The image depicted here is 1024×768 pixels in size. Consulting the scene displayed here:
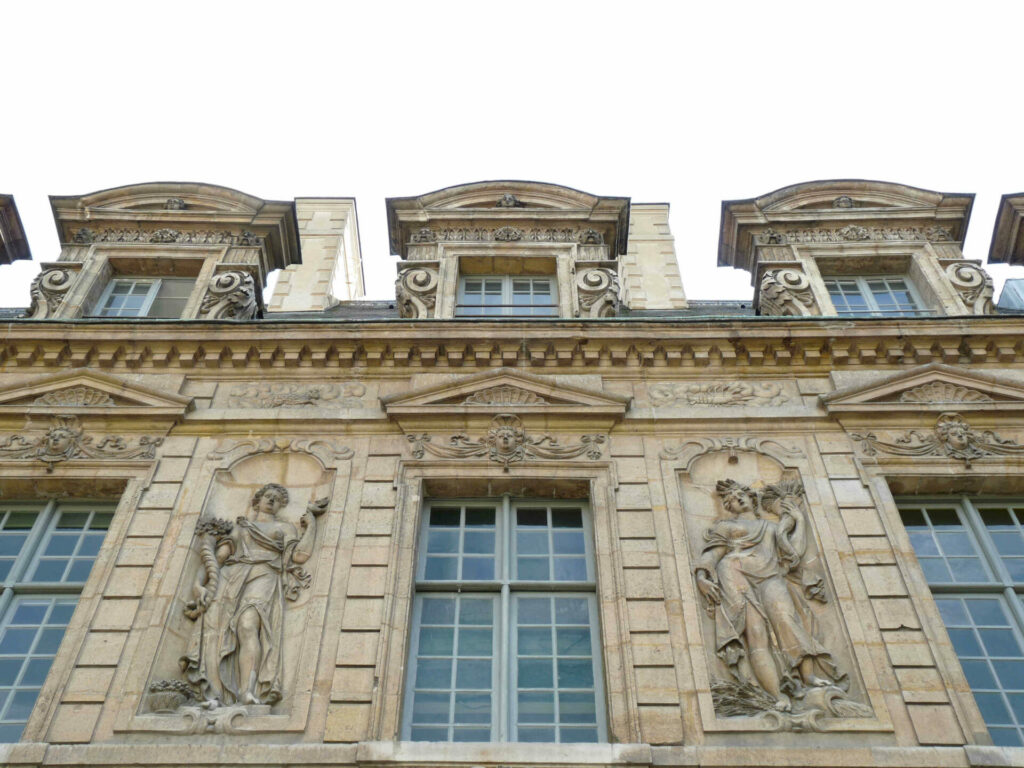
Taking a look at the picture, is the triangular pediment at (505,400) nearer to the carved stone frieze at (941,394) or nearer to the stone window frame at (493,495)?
the stone window frame at (493,495)

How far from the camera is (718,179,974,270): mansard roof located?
1220cm

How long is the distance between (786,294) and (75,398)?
7.83 meters

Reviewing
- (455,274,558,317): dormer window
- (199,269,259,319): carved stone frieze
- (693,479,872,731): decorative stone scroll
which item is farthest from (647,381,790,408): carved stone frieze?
(199,269,259,319): carved stone frieze

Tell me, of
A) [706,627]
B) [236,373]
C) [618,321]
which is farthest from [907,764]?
[236,373]

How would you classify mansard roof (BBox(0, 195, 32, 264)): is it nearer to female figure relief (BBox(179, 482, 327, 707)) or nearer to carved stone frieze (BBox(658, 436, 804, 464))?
female figure relief (BBox(179, 482, 327, 707))

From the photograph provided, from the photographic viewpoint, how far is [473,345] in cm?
984

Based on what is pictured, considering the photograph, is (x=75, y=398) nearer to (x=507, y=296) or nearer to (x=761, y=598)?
(x=507, y=296)

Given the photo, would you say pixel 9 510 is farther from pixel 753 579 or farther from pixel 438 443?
pixel 753 579

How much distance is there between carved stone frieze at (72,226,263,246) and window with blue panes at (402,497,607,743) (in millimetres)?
5320

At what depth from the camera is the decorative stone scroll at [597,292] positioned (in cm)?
1095

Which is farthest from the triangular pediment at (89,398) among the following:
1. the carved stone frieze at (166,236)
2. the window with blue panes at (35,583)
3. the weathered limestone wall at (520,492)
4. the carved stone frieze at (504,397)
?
the carved stone frieze at (166,236)

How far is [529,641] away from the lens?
7.56 meters

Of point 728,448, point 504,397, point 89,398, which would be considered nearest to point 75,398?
point 89,398

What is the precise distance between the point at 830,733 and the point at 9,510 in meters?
7.21
